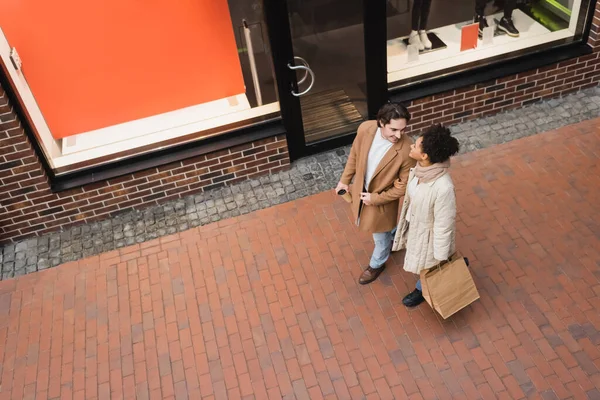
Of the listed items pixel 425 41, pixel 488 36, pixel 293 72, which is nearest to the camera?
pixel 293 72

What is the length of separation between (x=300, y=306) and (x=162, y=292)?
4.26 feet

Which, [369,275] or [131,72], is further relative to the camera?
[131,72]

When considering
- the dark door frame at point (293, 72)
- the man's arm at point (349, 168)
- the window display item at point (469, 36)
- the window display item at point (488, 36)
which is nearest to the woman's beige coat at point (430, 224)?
the man's arm at point (349, 168)

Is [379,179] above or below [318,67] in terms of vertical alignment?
above

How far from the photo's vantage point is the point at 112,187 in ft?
20.7

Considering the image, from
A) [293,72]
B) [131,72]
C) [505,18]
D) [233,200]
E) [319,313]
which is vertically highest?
[131,72]

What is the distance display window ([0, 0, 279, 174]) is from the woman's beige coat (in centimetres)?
239

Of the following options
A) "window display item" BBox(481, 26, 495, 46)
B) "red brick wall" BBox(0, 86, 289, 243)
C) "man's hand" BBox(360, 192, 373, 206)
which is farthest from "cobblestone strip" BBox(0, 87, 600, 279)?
"man's hand" BBox(360, 192, 373, 206)

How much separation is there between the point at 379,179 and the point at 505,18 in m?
3.31

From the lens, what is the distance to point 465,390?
470 centimetres

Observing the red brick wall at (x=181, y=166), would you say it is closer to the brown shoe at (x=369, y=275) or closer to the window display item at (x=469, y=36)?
the window display item at (x=469, y=36)

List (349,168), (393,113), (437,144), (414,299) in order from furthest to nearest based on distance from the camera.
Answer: (414,299) < (349,168) < (393,113) < (437,144)

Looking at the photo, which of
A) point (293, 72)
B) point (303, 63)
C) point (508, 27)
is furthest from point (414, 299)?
point (508, 27)

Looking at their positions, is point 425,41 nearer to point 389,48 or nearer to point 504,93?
point 389,48
